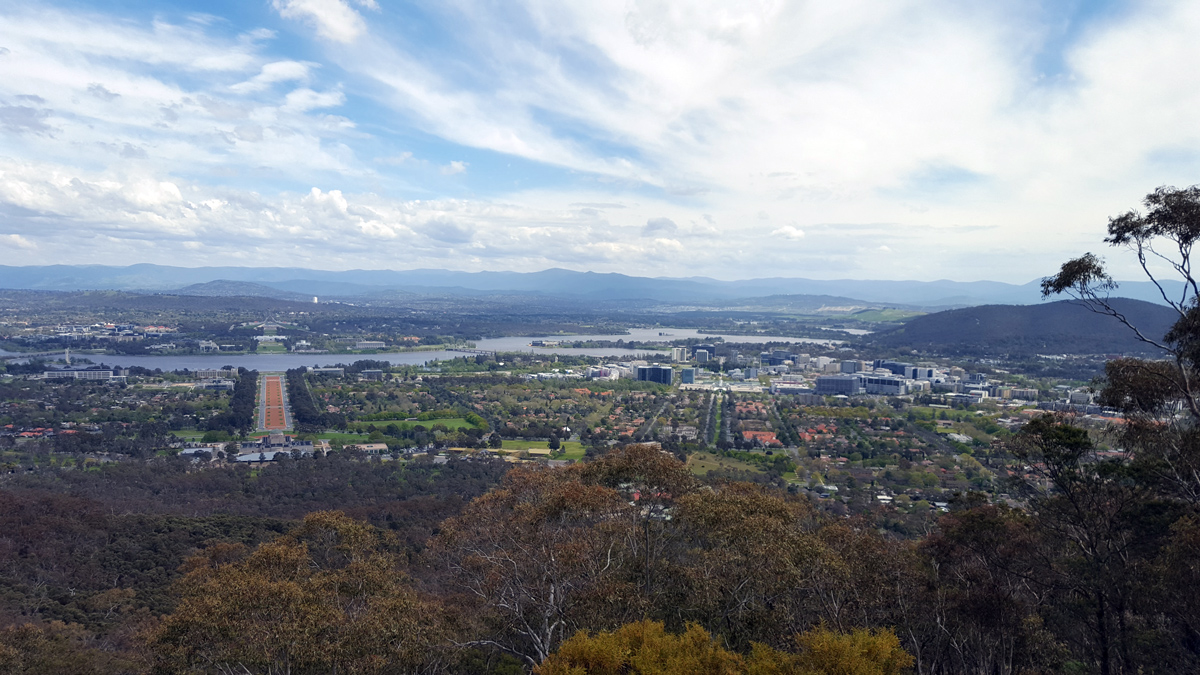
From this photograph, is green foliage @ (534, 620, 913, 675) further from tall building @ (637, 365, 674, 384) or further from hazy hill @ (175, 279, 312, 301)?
hazy hill @ (175, 279, 312, 301)

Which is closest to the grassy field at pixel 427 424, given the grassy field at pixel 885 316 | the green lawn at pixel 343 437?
the green lawn at pixel 343 437

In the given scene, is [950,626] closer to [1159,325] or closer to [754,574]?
[754,574]

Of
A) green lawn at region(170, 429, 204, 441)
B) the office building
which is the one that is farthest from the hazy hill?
the office building

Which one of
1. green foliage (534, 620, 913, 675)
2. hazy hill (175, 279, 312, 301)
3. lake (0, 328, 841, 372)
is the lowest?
lake (0, 328, 841, 372)

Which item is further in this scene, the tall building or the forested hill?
Answer: the forested hill

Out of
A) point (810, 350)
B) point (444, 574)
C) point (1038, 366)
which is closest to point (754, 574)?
point (444, 574)

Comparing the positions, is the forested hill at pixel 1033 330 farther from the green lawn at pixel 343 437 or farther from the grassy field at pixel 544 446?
the green lawn at pixel 343 437
